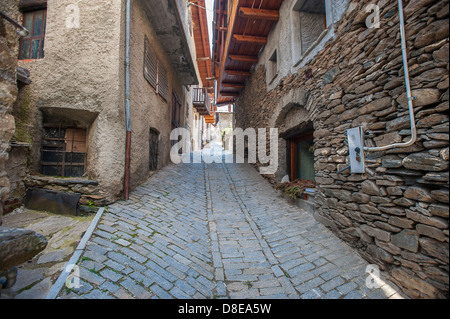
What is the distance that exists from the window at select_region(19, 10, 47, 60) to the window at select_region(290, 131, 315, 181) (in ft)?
20.5

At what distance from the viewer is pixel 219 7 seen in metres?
9.99

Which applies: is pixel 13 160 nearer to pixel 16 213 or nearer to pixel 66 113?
pixel 16 213

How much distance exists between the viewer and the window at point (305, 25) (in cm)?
506

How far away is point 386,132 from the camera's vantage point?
2512 mm

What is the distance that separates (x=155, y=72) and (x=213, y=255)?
17.9 feet

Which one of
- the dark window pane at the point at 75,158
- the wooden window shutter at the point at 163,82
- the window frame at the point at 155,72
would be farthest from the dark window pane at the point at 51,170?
the wooden window shutter at the point at 163,82

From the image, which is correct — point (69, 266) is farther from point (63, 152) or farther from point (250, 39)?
point (250, 39)

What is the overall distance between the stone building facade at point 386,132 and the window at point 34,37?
5624 mm

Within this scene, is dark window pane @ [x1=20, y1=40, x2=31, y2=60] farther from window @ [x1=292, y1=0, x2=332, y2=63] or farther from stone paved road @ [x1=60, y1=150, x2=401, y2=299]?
window @ [x1=292, y1=0, x2=332, y2=63]

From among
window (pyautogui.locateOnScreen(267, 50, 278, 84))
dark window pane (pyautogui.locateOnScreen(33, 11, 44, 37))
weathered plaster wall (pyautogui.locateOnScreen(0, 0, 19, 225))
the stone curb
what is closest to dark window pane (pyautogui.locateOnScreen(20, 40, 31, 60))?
dark window pane (pyautogui.locateOnScreen(33, 11, 44, 37))

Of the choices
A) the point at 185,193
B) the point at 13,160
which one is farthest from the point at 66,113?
the point at 185,193

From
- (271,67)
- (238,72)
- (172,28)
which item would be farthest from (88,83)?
(238,72)

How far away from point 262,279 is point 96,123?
380 centimetres
